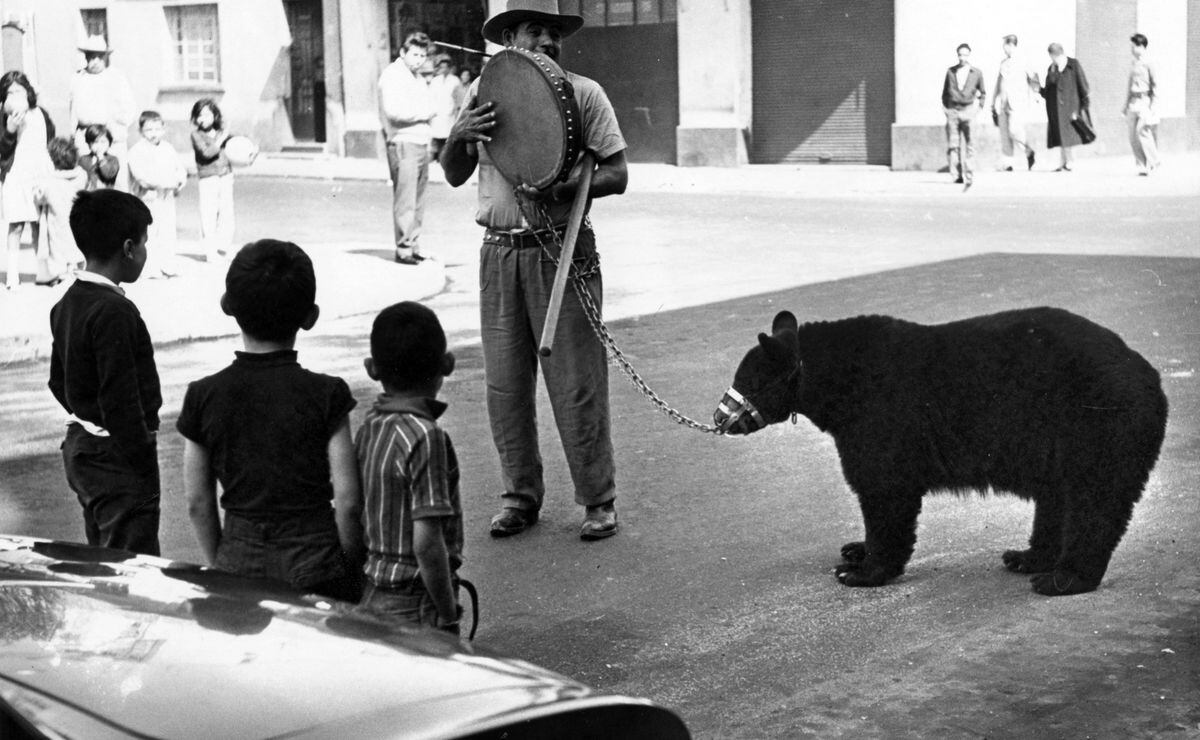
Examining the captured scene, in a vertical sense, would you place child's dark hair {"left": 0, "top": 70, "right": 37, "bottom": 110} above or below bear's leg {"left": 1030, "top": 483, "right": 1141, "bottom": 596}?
above

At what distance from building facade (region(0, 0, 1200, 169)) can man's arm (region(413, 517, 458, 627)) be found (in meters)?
20.2

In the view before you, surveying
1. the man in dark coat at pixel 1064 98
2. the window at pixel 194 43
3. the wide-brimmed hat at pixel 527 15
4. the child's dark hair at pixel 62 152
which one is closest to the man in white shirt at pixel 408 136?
the child's dark hair at pixel 62 152

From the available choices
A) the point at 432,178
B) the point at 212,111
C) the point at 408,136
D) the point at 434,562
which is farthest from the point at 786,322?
the point at 432,178

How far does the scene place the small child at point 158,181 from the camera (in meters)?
14.5

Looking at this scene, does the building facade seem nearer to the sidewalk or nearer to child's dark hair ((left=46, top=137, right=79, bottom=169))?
the sidewalk

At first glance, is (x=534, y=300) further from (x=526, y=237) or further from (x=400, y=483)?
(x=400, y=483)

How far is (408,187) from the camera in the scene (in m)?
15.3

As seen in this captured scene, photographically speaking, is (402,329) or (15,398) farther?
(15,398)

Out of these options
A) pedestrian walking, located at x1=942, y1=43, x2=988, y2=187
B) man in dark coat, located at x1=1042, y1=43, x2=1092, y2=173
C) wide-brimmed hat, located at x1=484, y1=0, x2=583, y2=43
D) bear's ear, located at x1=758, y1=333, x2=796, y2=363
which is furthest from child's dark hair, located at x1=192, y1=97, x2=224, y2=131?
man in dark coat, located at x1=1042, y1=43, x2=1092, y2=173

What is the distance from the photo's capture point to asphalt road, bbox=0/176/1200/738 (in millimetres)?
4648

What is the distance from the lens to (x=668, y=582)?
232 inches

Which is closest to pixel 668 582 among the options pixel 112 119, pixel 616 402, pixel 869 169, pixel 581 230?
pixel 581 230

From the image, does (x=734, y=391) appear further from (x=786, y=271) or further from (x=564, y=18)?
(x=786, y=271)

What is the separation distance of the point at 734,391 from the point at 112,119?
35.2ft
